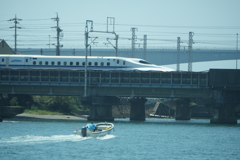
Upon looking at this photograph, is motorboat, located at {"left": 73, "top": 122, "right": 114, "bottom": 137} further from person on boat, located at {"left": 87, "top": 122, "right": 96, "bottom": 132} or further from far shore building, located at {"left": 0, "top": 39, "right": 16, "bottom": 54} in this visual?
far shore building, located at {"left": 0, "top": 39, "right": 16, "bottom": 54}

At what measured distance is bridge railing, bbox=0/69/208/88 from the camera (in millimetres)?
84562

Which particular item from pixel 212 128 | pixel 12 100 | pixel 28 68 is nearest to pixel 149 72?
pixel 212 128

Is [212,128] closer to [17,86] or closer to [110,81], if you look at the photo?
[110,81]

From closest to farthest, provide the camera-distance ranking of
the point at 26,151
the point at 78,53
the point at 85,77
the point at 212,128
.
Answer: the point at 26,151, the point at 212,128, the point at 85,77, the point at 78,53

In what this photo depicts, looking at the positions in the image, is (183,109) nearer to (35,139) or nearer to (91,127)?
(91,127)

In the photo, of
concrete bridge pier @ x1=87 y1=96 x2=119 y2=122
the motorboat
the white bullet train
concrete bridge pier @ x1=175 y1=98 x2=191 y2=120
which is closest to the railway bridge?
concrete bridge pier @ x1=87 y1=96 x2=119 y2=122

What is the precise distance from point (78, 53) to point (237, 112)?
6858 cm

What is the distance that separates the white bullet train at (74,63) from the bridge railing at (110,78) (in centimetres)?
230

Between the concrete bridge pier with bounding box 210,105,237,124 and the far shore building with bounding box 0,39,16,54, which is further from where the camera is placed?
the far shore building with bounding box 0,39,16,54

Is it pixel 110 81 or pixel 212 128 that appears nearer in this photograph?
pixel 212 128

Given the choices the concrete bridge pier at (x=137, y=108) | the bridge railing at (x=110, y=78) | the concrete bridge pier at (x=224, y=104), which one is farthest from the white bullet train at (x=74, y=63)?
the concrete bridge pier at (x=224, y=104)

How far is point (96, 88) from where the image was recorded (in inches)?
3398

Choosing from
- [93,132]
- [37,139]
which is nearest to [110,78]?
[93,132]

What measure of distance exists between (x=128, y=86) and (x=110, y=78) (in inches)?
144
